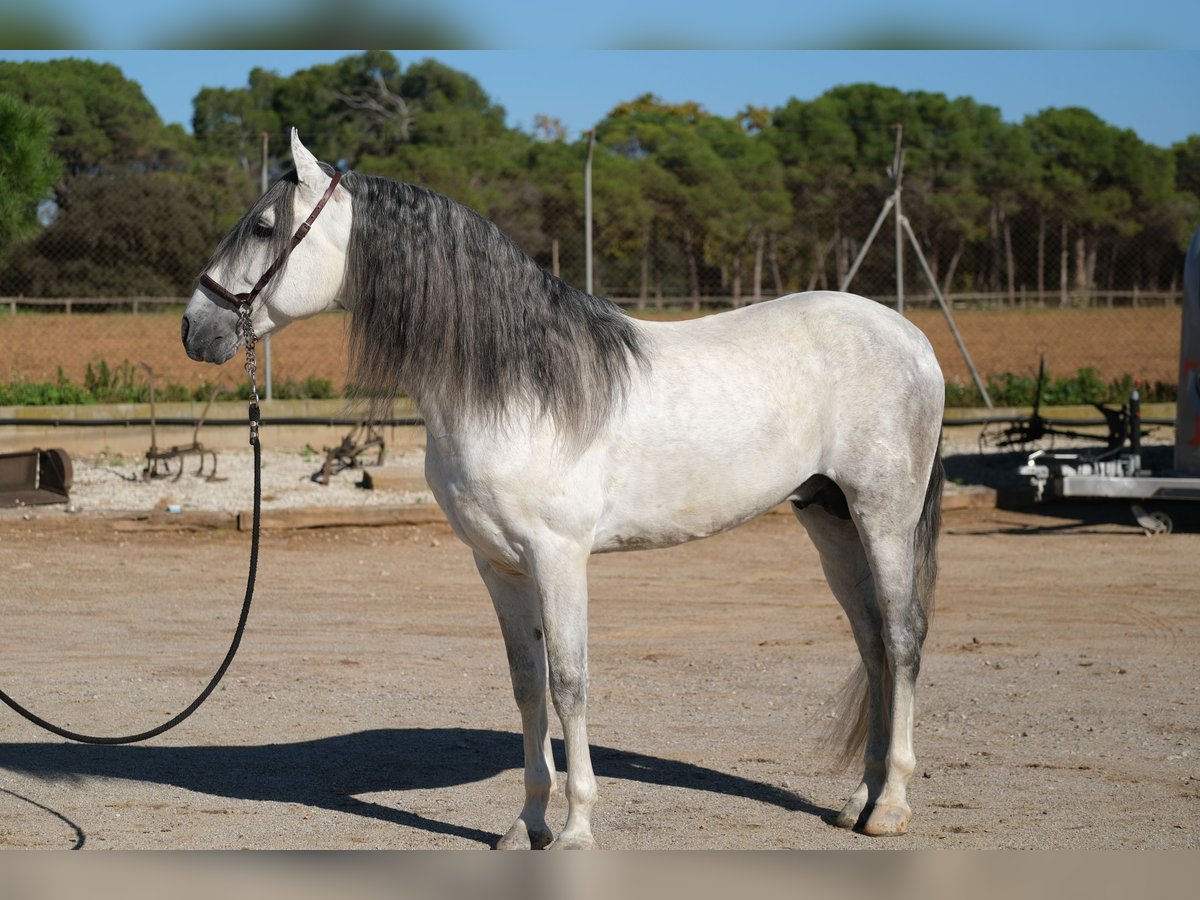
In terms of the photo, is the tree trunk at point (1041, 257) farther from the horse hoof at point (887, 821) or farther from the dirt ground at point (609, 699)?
the horse hoof at point (887, 821)

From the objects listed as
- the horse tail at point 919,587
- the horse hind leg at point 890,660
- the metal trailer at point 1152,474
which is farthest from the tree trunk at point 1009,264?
the horse hind leg at point 890,660

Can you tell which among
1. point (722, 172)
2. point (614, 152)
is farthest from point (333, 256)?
point (614, 152)

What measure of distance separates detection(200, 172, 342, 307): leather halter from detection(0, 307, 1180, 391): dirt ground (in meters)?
10.6

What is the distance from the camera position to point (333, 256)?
139 inches

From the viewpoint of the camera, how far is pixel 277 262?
3.47 metres

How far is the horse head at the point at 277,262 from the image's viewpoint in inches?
137

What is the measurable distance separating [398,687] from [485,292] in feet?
9.01

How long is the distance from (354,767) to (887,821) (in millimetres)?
1932

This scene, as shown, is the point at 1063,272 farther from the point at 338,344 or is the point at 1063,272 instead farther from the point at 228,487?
the point at 228,487

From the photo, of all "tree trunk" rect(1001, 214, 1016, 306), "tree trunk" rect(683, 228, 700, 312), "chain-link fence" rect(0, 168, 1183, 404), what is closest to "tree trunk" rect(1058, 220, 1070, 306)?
"chain-link fence" rect(0, 168, 1183, 404)

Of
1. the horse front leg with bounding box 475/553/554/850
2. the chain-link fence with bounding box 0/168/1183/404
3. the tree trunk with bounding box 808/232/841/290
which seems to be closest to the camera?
the horse front leg with bounding box 475/553/554/850

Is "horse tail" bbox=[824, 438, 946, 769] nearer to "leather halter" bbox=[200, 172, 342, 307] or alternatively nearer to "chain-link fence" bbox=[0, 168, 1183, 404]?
"leather halter" bbox=[200, 172, 342, 307]

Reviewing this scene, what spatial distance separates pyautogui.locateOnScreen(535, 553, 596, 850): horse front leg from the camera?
11.4 feet

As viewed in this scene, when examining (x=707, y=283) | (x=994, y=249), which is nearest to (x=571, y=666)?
(x=707, y=283)
